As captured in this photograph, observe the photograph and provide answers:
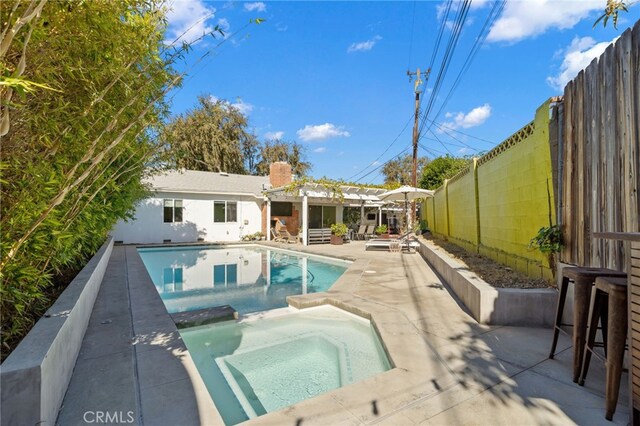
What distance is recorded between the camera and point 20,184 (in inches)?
87.7

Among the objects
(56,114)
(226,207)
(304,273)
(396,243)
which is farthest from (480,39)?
(226,207)

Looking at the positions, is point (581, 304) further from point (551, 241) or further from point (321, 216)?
point (321, 216)

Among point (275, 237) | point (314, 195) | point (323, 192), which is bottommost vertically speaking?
point (275, 237)

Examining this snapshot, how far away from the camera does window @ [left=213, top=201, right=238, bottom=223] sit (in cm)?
1747

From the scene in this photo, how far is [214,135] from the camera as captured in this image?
27797mm

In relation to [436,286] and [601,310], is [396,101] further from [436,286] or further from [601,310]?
[601,310]

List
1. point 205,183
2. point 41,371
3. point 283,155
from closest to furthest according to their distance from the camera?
point 41,371, point 205,183, point 283,155

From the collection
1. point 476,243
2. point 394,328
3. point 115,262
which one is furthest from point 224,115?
point 394,328

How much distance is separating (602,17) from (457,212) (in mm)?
8421

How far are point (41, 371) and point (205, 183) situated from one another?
17.2 meters

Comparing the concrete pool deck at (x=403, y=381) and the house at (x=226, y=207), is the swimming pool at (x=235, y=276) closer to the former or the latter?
the house at (x=226, y=207)

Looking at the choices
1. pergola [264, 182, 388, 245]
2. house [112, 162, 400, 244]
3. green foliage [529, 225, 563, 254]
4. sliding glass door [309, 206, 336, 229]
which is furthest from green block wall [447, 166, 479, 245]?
sliding glass door [309, 206, 336, 229]

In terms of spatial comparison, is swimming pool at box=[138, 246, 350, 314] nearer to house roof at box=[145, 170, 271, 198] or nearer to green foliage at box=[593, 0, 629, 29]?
house roof at box=[145, 170, 271, 198]

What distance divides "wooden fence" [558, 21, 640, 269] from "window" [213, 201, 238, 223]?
16.1 meters
